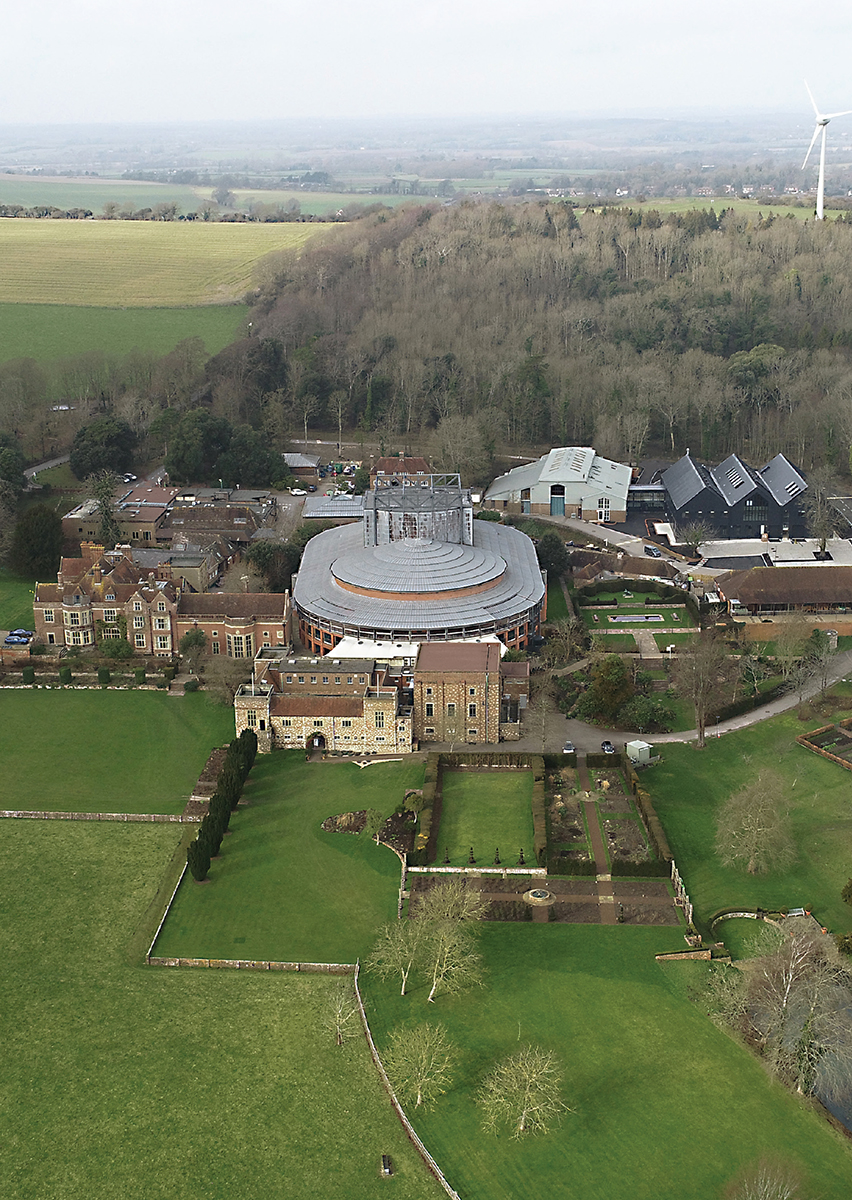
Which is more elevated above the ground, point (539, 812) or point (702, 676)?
point (702, 676)

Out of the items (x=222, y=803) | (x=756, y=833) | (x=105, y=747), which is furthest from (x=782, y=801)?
(x=105, y=747)

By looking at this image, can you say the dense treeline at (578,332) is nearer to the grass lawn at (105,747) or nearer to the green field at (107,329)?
the green field at (107,329)

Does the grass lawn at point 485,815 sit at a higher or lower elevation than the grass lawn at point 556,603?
higher

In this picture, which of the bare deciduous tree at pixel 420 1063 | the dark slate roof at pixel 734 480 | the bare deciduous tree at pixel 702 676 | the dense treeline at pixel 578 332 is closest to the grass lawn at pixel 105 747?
the bare deciduous tree at pixel 420 1063

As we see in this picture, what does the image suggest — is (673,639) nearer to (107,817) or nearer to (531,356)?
(107,817)

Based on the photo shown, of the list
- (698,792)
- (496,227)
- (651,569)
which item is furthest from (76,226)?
(698,792)

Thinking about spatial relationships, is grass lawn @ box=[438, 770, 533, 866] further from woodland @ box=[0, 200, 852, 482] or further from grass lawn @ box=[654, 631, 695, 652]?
woodland @ box=[0, 200, 852, 482]

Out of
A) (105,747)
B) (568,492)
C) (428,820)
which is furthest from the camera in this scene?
(568,492)
